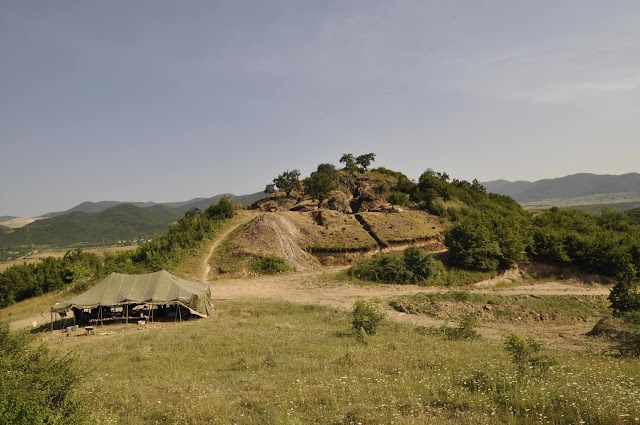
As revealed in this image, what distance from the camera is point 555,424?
7.08m

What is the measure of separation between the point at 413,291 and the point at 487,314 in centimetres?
674

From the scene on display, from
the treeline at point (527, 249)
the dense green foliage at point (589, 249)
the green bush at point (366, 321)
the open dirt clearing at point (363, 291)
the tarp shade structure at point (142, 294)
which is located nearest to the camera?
the green bush at point (366, 321)

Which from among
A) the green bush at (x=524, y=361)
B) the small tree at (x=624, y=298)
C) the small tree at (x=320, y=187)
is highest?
the small tree at (x=320, y=187)

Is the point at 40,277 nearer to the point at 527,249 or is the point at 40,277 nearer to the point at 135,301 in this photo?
the point at 135,301

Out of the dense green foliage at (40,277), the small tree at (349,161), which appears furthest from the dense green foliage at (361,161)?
the dense green foliage at (40,277)

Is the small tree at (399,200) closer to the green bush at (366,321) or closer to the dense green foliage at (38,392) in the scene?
the green bush at (366,321)

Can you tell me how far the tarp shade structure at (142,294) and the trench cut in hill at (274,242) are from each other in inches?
637

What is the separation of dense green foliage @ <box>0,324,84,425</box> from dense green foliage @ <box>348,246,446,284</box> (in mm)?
29249

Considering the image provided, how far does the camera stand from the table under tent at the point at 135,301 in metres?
24.0

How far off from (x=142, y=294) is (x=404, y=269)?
22205 mm

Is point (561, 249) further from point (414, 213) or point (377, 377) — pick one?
point (377, 377)

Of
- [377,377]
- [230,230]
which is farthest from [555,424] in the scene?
[230,230]

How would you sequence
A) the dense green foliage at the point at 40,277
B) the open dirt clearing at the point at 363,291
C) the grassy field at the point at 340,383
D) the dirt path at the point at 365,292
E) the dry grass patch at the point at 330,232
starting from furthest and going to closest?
the dry grass patch at the point at 330,232
the dense green foliage at the point at 40,277
the dirt path at the point at 365,292
the open dirt clearing at the point at 363,291
the grassy field at the point at 340,383

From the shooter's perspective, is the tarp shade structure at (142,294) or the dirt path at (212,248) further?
the dirt path at (212,248)
